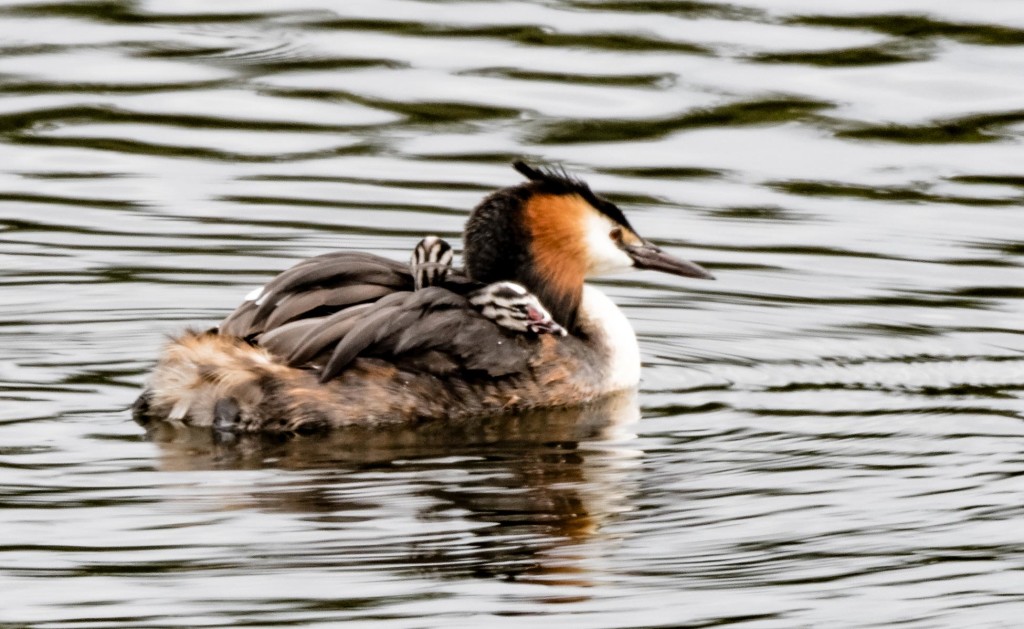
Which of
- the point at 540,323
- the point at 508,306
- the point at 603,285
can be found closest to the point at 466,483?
the point at 508,306

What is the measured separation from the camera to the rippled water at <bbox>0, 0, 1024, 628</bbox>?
22.9 feet

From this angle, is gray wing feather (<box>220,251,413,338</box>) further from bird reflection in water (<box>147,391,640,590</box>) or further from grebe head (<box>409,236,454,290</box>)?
bird reflection in water (<box>147,391,640,590</box>)

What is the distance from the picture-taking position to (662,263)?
984 cm

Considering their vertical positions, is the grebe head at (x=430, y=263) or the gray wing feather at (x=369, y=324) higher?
the grebe head at (x=430, y=263)

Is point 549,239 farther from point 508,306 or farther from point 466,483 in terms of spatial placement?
point 466,483

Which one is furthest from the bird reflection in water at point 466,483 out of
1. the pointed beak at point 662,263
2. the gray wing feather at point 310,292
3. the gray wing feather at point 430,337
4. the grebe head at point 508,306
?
the pointed beak at point 662,263

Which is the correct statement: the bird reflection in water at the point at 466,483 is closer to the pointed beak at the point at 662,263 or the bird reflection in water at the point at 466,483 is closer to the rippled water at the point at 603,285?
the rippled water at the point at 603,285

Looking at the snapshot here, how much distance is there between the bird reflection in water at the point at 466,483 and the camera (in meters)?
7.14

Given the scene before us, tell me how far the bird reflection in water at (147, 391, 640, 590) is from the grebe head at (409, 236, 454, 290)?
56 centimetres

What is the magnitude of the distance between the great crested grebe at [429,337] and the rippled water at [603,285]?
18 cm

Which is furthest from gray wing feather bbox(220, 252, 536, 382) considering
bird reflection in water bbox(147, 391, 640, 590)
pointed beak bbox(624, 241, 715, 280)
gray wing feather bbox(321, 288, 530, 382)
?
pointed beak bbox(624, 241, 715, 280)

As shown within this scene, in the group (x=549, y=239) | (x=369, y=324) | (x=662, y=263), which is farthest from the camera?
(x=662, y=263)

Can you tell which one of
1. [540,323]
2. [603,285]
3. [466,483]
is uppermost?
[540,323]

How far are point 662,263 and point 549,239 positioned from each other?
605mm
